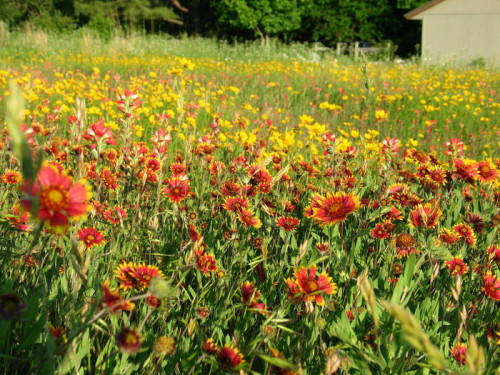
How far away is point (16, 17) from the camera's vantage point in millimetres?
27797

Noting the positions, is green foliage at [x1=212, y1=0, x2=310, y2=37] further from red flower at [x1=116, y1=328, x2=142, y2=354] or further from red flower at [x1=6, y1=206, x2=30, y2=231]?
red flower at [x1=116, y1=328, x2=142, y2=354]

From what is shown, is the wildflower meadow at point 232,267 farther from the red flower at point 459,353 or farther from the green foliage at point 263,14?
the green foliage at point 263,14

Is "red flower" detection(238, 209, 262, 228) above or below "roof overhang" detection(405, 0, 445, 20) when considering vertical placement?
below

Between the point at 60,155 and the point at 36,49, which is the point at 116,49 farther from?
the point at 60,155

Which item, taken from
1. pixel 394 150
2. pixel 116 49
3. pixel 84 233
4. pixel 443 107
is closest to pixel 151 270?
pixel 84 233

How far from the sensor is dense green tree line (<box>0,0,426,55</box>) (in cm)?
2683

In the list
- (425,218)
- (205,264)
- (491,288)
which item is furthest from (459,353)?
(205,264)

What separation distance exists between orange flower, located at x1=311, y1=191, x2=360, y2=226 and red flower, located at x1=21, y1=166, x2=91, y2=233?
728 mm

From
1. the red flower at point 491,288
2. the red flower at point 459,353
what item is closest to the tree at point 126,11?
the red flower at point 491,288

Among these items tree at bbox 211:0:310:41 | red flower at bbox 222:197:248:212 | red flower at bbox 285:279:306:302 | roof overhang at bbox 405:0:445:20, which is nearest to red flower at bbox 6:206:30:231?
red flower at bbox 222:197:248:212


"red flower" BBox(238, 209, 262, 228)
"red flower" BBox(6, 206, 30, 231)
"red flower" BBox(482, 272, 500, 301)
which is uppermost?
"red flower" BBox(6, 206, 30, 231)

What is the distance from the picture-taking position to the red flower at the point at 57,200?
590 mm

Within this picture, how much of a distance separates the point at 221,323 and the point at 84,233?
0.46 meters

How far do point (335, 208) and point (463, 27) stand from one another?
26925mm
